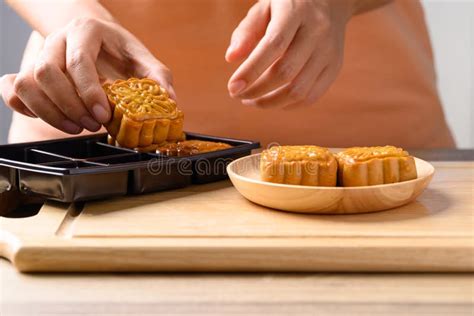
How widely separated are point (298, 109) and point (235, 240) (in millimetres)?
1040

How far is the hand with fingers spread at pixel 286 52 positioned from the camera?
1545mm

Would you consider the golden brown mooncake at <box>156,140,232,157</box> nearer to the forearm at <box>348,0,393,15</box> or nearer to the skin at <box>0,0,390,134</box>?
the skin at <box>0,0,390,134</box>

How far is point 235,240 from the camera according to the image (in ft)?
3.57

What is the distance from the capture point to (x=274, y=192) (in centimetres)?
125

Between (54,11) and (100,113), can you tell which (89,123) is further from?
(54,11)

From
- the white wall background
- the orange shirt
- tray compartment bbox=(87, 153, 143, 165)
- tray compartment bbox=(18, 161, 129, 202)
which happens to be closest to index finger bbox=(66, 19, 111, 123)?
tray compartment bbox=(87, 153, 143, 165)

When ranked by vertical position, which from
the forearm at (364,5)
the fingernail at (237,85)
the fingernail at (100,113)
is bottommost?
the fingernail at (100,113)

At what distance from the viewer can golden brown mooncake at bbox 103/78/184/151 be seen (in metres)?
1.53

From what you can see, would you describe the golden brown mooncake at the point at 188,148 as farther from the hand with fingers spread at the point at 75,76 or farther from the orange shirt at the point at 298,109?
the orange shirt at the point at 298,109

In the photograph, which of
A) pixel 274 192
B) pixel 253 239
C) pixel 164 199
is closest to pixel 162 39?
pixel 164 199

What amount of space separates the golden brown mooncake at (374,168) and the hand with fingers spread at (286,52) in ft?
1.06

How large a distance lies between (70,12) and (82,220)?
87 cm

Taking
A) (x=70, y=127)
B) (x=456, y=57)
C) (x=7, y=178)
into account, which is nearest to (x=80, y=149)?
(x=70, y=127)

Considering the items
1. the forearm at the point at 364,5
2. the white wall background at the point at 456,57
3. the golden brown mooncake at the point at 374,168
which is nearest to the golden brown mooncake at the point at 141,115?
the golden brown mooncake at the point at 374,168
